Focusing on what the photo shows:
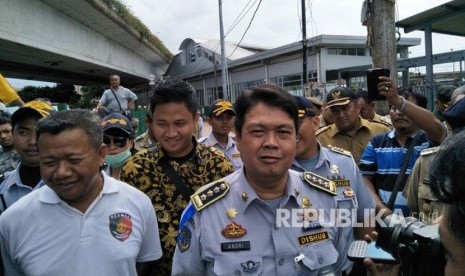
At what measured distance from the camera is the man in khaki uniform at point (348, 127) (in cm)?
371

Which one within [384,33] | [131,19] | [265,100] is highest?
[131,19]

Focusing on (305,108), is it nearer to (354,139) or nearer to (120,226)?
(354,139)

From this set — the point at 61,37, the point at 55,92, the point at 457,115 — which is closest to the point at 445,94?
the point at 457,115

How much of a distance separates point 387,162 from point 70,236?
2451 mm

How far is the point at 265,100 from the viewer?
65.2 inches

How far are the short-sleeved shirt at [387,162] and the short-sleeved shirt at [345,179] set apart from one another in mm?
556

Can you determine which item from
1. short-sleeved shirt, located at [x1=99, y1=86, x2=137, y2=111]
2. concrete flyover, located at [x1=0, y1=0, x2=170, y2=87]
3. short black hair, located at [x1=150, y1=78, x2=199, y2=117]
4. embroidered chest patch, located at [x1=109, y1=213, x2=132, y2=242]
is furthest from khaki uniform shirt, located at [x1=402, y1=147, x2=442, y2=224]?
concrete flyover, located at [x1=0, y1=0, x2=170, y2=87]

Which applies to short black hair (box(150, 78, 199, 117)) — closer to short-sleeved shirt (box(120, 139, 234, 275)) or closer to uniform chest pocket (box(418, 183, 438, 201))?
short-sleeved shirt (box(120, 139, 234, 275))

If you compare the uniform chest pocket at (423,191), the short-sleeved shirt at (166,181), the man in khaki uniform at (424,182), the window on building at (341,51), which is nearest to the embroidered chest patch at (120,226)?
the short-sleeved shirt at (166,181)

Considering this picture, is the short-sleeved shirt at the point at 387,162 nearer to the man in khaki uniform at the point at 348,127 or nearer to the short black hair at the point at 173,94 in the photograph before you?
the man in khaki uniform at the point at 348,127

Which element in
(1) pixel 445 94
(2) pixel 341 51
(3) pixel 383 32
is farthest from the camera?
(2) pixel 341 51

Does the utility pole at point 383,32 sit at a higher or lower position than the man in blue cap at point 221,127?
higher

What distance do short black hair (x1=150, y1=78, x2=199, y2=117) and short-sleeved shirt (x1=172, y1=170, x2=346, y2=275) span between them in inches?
30.4

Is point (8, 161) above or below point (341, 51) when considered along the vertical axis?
below
